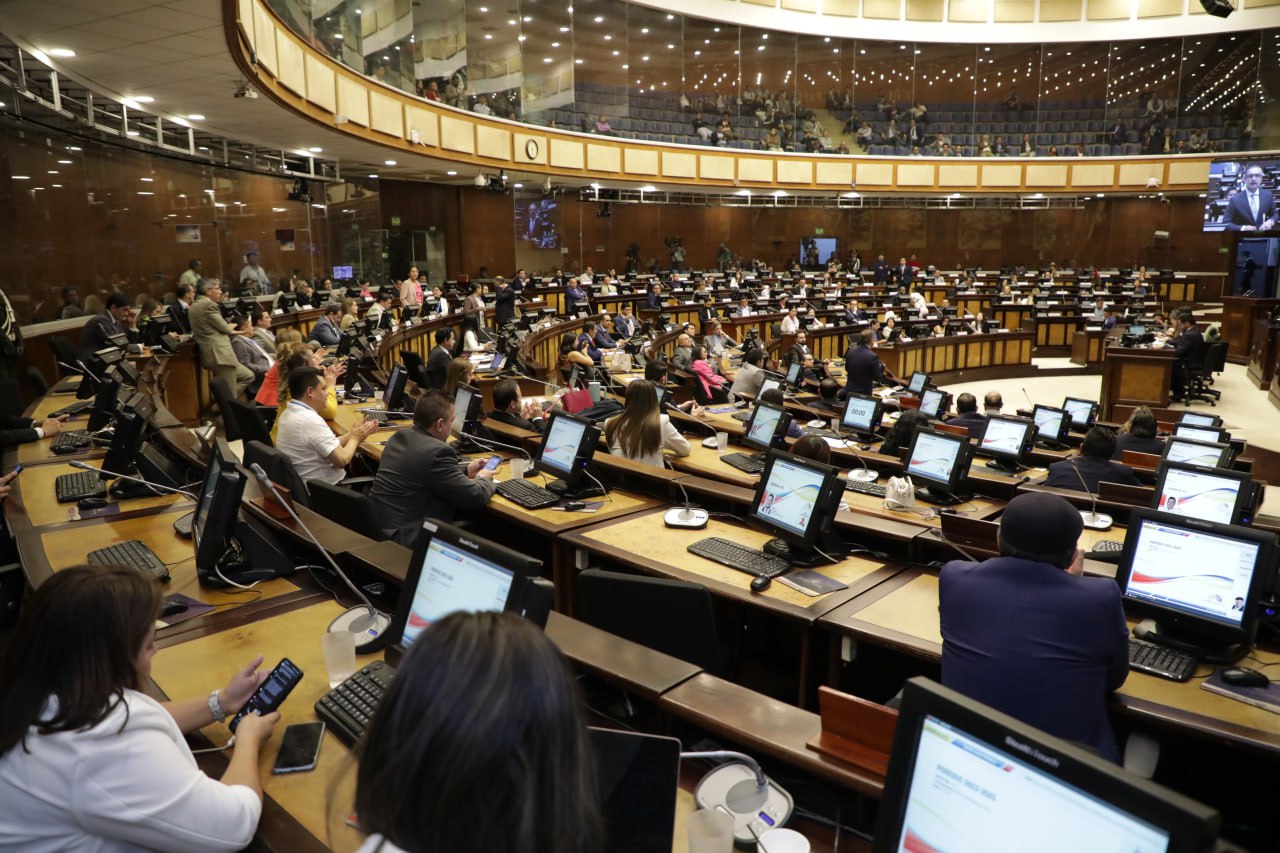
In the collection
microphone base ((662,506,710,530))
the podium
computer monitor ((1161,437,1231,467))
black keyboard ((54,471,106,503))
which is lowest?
the podium

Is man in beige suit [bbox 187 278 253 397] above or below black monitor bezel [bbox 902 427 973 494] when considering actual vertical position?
above

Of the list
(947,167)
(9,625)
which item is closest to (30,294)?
(9,625)

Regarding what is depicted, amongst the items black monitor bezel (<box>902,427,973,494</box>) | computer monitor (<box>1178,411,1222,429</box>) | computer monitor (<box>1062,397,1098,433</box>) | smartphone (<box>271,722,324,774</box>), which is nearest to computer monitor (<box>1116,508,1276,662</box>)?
black monitor bezel (<box>902,427,973,494</box>)

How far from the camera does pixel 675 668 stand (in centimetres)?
226

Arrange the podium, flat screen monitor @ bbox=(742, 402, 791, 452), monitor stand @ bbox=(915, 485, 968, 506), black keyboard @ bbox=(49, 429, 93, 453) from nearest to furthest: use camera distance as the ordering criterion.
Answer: monitor stand @ bbox=(915, 485, 968, 506), black keyboard @ bbox=(49, 429, 93, 453), flat screen monitor @ bbox=(742, 402, 791, 452), the podium

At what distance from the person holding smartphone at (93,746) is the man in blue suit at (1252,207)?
23.6m

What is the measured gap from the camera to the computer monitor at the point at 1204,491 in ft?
13.1

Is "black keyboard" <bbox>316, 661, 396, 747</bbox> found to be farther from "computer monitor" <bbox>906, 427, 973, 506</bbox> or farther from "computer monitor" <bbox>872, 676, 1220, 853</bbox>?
"computer monitor" <bbox>906, 427, 973, 506</bbox>

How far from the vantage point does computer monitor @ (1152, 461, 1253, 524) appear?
4000 millimetres

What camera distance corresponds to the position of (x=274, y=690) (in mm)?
2084

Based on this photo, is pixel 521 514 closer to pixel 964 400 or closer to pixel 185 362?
pixel 964 400

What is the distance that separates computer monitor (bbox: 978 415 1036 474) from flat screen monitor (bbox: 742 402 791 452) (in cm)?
149

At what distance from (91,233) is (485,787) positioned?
10873 mm

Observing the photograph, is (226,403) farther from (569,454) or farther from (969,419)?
(969,419)
